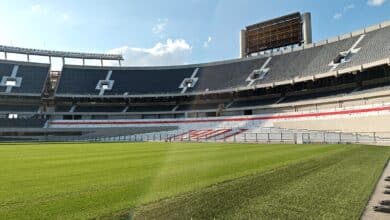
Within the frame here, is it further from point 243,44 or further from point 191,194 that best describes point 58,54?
point 191,194

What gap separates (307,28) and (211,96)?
834 inches

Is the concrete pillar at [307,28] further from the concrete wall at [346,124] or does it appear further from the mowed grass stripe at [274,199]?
the mowed grass stripe at [274,199]

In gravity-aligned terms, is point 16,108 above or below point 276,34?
below

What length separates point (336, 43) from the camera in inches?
2251

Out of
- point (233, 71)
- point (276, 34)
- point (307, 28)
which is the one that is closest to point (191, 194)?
point (307, 28)

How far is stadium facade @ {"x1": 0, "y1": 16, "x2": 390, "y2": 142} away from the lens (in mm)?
45500

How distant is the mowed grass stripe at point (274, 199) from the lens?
580 centimetres

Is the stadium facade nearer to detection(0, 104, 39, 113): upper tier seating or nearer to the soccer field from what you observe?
detection(0, 104, 39, 113): upper tier seating

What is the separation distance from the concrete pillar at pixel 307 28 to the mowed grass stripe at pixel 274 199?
5705cm

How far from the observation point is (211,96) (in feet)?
228

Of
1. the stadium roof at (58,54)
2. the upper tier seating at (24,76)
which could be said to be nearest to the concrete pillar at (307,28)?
the stadium roof at (58,54)

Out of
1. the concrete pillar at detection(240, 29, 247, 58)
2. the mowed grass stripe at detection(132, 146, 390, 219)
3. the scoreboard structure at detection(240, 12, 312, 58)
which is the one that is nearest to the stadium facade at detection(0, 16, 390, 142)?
the scoreboard structure at detection(240, 12, 312, 58)

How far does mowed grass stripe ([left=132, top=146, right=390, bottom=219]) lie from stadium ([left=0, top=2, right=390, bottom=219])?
0.03 meters

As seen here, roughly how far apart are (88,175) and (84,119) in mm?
62382
